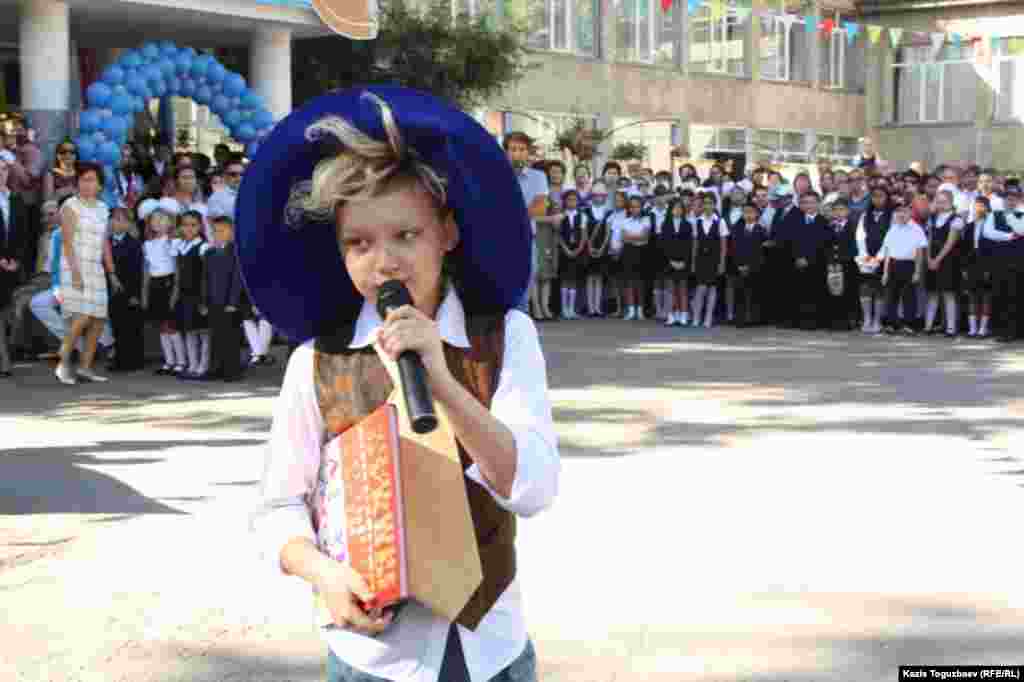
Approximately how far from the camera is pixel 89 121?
16203mm

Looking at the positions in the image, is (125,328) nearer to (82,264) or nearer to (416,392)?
(82,264)

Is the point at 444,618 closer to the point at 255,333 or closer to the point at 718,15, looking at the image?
the point at 255,333

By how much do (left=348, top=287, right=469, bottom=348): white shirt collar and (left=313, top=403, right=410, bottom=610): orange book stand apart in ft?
0.56

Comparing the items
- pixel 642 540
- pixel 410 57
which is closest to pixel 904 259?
pixel 410 57

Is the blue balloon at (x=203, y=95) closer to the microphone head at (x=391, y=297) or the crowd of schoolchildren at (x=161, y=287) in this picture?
the crowd of schoolchildren at (x=161, y=287)

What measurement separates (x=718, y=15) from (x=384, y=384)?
3778 cm

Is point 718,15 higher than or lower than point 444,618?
higher

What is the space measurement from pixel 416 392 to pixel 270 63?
19509 mm

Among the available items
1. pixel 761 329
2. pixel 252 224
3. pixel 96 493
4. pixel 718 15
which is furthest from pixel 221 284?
pixel 718 15

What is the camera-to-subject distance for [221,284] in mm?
13031

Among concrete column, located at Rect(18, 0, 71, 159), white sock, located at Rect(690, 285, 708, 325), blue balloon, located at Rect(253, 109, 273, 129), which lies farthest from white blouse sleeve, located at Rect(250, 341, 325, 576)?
blue balloon, located at Rect(253, 109, 273, 129)

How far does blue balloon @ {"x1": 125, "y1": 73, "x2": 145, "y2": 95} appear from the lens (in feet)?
55.4

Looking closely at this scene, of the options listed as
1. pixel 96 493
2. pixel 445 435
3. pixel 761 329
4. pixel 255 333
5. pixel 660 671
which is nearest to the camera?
pixel 445 435

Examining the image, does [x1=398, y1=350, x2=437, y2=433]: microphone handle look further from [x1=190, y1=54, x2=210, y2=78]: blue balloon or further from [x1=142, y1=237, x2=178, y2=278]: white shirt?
[x1=190, y1=54, x2=210, y2=78]: blue balloon
